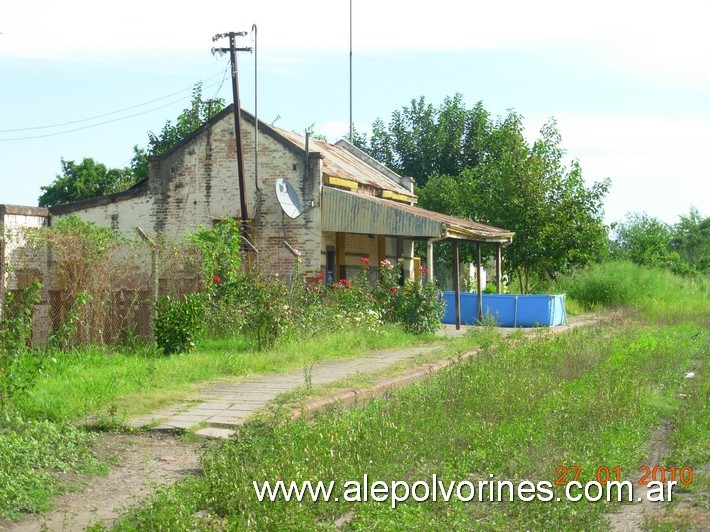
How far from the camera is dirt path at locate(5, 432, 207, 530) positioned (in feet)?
17.9

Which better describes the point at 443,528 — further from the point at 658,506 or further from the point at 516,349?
the point at 516,349

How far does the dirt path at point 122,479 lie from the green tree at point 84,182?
3740cm

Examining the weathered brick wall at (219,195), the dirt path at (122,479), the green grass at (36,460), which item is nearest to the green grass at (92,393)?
the green grass at (36,460)

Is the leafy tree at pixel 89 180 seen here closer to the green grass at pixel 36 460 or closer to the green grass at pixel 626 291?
the green grass at pixel 626 291

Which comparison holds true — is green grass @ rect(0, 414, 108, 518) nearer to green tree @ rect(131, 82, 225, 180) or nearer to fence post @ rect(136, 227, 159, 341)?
fence post @ rect(136, 227, 159, 341)

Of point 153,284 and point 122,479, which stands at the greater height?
point 153,284

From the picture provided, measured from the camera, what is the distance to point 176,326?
526 inches

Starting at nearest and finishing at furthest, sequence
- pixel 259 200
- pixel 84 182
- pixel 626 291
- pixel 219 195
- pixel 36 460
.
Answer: pixel 36 460, pixel 259 200, pixel 219 195, pixel 626 291, pixel 84 182

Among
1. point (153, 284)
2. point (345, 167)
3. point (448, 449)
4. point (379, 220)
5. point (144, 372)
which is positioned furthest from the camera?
point (345, 167)

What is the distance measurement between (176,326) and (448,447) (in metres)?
7.26

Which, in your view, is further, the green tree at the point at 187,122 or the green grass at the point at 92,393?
the green tree at the point at 187,122

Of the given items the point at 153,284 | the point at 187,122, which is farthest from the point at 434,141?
the point at 153,284

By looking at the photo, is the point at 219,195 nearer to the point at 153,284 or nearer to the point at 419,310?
the point at 419,310

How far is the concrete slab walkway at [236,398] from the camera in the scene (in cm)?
795
